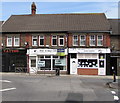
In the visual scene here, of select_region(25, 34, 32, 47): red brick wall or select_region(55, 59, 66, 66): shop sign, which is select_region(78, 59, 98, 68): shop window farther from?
select_region(25, 34, 32, 47): red brick wall

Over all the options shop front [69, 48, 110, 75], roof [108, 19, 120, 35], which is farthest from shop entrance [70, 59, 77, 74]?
roof [108, 19, 120, 35]

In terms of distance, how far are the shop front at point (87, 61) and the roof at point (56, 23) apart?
9.57 ft

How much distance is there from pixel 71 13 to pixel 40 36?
699 centimetres

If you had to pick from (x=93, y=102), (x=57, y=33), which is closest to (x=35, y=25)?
(x=57, y=33)

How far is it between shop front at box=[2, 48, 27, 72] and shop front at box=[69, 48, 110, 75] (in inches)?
252

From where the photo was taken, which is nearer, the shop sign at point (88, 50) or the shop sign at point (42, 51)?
the shop sign at point (88, 50)

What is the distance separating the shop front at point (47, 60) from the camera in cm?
2840

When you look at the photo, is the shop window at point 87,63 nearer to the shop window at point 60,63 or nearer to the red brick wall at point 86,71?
the red brick wall at point 86,71

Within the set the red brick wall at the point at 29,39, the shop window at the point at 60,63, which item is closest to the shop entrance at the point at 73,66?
the shop window at the point at 60,63

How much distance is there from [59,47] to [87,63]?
13.6 feet

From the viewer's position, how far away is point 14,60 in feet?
96.7

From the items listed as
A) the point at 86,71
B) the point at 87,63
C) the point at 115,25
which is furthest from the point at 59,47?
the point at 115,25

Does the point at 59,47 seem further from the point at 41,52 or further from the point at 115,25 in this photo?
the point at 115,25

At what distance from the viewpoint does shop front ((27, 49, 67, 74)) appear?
28.4 m
